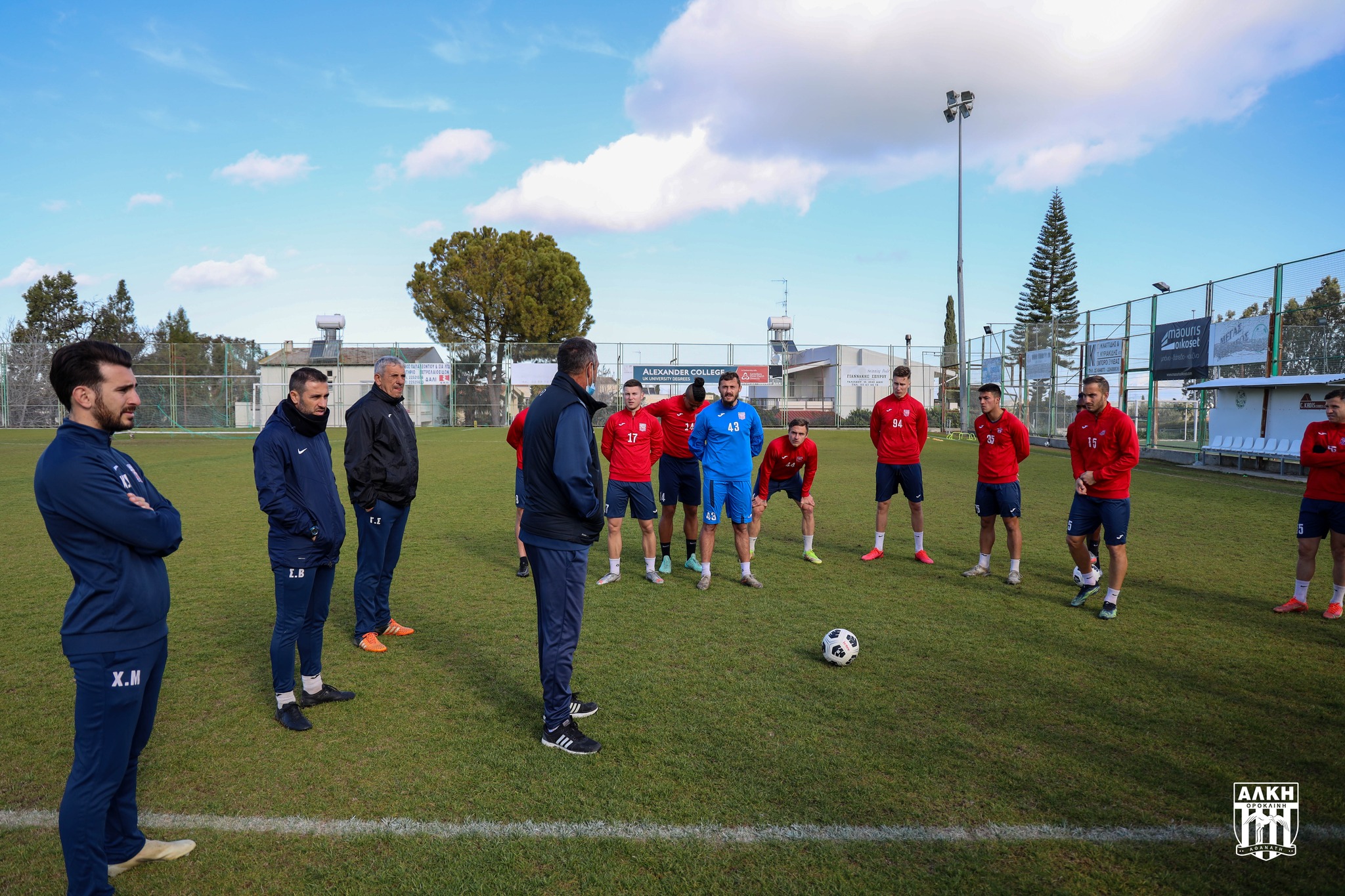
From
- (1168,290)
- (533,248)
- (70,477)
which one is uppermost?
(533,248)

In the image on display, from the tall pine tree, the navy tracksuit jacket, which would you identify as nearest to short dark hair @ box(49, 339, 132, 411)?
the navy tracksuit jacket

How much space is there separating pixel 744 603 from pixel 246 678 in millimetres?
3970

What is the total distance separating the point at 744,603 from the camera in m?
6.81

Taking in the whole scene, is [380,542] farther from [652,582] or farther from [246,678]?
[652,582]

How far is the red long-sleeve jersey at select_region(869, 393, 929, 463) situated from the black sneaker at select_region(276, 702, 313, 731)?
6.39 m

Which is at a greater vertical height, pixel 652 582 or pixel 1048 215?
pixel 1048 215

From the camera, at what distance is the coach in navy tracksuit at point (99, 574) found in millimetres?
2445

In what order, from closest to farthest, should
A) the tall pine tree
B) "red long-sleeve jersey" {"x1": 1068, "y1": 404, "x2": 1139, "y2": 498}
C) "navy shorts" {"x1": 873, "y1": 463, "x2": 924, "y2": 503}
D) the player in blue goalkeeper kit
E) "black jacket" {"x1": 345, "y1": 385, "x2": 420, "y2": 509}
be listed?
"black jacket" {"x1": 345, "y1": 385, "x2": 420, "y2": 509} → "red long-sleeve jersey" {"x1": 1068, "y1": 404, "x2": 1139, "y2": 498} → the player in blue goalkeeper kit → "navy shorts" {"x1": 873, "y1": 463, "x2": 924, "y2": 503} → the tall pine tree

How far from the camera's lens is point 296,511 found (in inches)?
156

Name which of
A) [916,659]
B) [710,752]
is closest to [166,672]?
[710,752]

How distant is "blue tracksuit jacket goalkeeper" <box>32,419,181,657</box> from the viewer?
243 cm

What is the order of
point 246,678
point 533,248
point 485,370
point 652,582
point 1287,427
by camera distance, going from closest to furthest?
point 246,678 → point 652,582 → point 1287,427 → point 485,370 → point 533,248

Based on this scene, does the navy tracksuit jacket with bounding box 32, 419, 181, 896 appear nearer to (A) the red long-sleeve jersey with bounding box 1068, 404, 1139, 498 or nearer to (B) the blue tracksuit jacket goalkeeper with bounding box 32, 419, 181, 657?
(B) the blue tracksuit jacket goalkeeper with bounding box 32, 419, 181, 657

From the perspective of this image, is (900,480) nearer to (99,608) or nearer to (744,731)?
(744,731)
